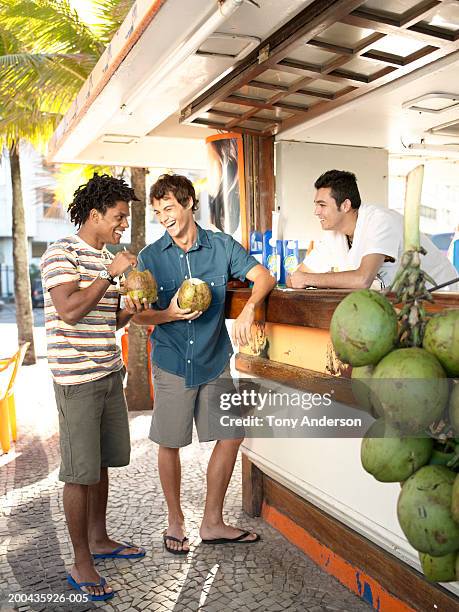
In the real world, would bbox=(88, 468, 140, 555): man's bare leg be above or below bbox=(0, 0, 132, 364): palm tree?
below

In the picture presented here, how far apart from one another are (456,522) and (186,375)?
314 cm

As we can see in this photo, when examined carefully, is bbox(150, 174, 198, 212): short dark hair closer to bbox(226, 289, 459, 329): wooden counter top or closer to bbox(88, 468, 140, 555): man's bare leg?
bbox(226, 289, 459, 329): wooden counter top

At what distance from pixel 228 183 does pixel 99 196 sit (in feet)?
6.38

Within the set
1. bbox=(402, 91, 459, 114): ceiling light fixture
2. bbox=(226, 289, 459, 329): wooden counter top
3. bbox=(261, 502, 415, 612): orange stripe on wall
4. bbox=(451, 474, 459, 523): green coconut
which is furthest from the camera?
bbox=(402, 91, 459, 114): ceiling light fixture

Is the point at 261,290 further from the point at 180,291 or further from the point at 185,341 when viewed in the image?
the point at 185,341

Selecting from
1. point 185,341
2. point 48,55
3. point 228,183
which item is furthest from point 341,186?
point 48,55

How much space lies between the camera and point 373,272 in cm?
380

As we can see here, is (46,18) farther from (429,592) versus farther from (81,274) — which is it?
(429,592)

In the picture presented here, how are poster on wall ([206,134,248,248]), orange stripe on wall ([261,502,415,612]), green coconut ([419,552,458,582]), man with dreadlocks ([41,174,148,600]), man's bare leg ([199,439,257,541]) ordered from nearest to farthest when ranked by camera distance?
green coconut ([419,552,458,582]), orange stripe on wall ([261,502,415,612]), man with dreadlocks ([41,174,148,600]), man's bare leg ([199,439,257,541]), poster on wall ([206,134,248,248])

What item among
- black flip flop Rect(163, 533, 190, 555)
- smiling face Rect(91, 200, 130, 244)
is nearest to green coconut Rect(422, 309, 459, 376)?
smiling face Rect(91, 200, 130, 244)

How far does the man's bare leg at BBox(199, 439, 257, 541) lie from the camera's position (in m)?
4.40

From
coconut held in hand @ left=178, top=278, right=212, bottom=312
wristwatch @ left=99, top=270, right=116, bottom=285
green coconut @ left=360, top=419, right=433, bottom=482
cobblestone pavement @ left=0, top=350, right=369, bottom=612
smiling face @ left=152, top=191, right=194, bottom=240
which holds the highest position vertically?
smiling face @ left=152, top=191, right=194, bottom=240

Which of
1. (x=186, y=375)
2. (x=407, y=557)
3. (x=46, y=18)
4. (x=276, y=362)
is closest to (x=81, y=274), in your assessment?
(x=186, y=375)

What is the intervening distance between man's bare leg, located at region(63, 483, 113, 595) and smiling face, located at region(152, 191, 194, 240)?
5.40 feet
